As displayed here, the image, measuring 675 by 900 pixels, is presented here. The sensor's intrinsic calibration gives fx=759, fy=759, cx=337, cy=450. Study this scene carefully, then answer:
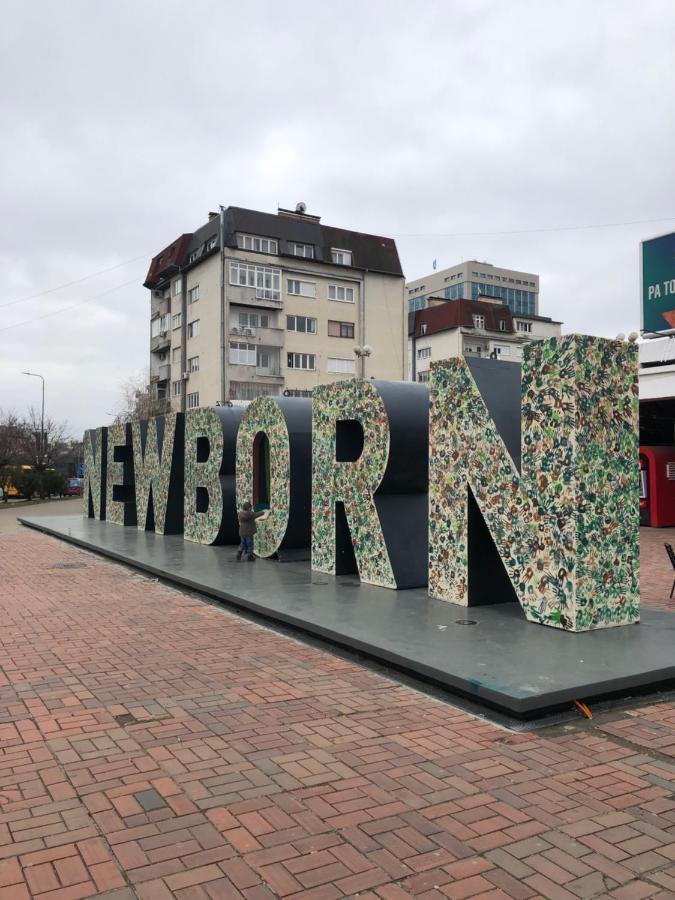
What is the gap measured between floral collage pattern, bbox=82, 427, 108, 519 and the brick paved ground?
14509mm

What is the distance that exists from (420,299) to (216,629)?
94.1 metres

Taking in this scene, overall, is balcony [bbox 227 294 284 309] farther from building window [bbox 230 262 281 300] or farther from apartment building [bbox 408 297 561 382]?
apartment building [bbox 408 297 561 382]

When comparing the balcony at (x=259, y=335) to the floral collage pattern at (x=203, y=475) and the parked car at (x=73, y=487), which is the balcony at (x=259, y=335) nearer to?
the parked car at (x=73, y=487)

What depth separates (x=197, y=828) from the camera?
3.81 m

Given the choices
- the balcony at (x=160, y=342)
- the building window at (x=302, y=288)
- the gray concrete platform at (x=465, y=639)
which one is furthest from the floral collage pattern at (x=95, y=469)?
the balcony at (x=160, y=342)

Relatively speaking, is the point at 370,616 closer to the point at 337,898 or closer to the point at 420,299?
the point at 337,898

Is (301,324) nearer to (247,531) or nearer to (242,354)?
(242,354)

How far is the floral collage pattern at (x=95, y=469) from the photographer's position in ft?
68.8

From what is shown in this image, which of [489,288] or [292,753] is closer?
[292,753]

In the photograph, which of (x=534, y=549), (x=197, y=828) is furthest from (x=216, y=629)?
(x=197, y=828)

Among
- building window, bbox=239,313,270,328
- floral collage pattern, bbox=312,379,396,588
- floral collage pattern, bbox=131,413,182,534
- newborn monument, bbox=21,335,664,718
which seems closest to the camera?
newborn monument, bbox=21,335,664,718

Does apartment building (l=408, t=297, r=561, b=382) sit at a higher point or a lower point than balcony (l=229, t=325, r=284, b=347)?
higher

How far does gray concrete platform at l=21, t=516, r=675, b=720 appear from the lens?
580 centimetres

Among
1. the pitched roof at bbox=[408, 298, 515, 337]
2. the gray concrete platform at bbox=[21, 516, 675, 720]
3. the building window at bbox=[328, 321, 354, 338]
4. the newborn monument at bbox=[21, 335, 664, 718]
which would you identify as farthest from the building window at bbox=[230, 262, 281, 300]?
the gray concrete platform at bbox=[21, 516, 675, 720]
